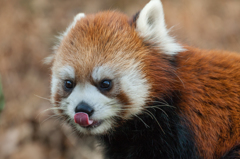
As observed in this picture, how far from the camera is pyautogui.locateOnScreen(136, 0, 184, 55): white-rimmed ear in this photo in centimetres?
321

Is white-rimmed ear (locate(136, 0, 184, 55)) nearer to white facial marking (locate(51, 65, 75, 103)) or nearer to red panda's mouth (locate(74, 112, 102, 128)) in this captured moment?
white facial marking (locate(51, 65, 75, 103))

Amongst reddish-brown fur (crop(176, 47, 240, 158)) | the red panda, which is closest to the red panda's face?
the red panda

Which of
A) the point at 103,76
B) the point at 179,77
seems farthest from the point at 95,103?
the point at 179,77

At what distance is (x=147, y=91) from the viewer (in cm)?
309

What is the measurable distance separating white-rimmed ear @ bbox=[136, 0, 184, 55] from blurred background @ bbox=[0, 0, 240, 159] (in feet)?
11.1

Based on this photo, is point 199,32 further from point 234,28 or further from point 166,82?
point 166,82

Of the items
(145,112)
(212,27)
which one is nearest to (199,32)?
(212,27)

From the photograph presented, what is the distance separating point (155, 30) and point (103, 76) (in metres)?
0.79

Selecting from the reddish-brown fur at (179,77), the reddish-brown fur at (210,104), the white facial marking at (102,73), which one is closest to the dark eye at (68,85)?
the reddish-brown fur at (179,77)

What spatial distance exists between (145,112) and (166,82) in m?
0.38

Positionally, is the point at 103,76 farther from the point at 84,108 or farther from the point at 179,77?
the point at 179,77

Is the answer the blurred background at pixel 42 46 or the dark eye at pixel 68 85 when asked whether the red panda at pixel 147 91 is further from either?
the blurred background at pixel 42 46

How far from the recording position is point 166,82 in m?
3.11

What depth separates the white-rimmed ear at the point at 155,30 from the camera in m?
3.21
